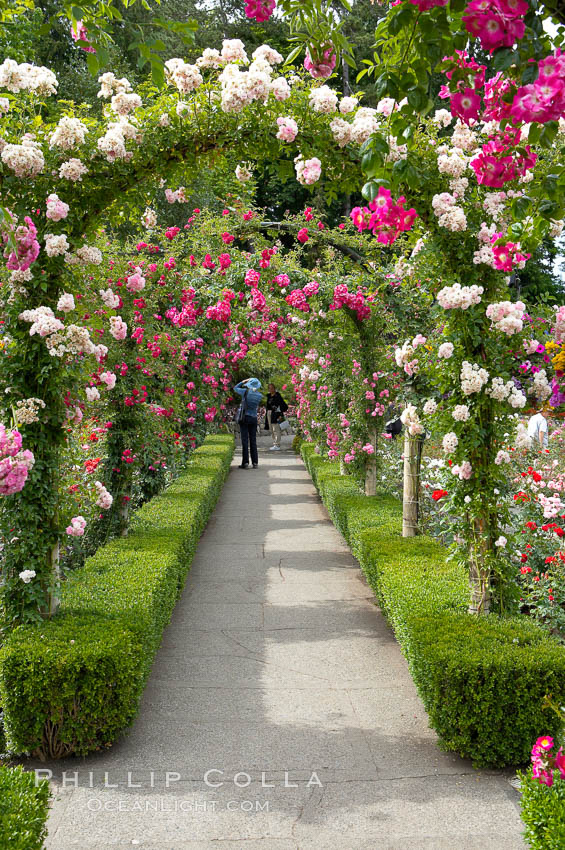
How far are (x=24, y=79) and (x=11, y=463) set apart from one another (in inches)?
81.4

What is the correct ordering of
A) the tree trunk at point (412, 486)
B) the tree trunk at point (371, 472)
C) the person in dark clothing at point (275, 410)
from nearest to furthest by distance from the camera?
the tree trunk at point (412, 486), the tree trunk at point (371, 472), the person in dark clothing at point (275, 410)

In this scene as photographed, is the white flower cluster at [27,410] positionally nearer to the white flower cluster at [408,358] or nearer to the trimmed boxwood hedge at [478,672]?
the white flower cluster at [408,358]

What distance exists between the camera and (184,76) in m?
4.15

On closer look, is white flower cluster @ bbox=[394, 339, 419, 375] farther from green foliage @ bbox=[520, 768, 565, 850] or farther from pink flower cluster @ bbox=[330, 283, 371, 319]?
pink flower cluster @ bbox=[330, 283, 371, 319]

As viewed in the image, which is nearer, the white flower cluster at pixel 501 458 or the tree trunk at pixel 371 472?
the white flower cluster at pixel 501 458

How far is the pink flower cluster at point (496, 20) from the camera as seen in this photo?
1.51 meters

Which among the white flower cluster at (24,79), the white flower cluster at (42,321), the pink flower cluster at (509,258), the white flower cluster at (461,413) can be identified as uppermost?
the white flower cluster at (24,79)

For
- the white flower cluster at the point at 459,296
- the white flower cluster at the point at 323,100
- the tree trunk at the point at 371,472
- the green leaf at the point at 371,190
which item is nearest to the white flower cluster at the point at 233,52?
the white flower cluster at the point at 323,100

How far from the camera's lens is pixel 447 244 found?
4.13 metres

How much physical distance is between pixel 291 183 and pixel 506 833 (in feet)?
71.6

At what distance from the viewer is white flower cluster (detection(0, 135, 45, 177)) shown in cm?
380

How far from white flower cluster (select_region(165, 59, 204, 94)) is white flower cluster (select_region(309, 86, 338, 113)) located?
64 cm

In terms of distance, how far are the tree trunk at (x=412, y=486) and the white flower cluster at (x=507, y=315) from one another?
2.22 meters

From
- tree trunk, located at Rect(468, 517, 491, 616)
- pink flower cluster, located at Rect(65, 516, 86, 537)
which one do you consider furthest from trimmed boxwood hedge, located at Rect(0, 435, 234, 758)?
tree trunk, located at Rect(468, 517, 491, 616)
